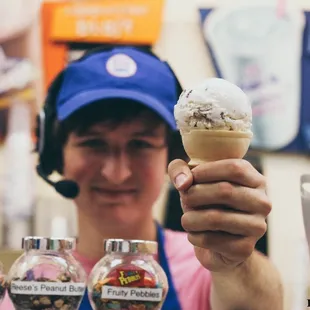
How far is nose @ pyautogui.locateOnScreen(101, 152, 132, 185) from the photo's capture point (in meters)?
1.31

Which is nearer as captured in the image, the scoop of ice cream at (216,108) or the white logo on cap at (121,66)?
the scoop of ice cream at (216,108)

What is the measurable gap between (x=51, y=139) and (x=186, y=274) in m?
0.42

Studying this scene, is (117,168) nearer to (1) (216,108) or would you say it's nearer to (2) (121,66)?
(2) (121,66)

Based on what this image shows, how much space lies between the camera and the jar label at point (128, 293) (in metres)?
0.85

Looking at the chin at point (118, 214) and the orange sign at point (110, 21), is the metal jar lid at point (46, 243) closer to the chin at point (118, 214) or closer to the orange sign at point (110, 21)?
the chin at point (118, 214)

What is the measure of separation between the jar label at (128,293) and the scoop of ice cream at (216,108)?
0.75 ft

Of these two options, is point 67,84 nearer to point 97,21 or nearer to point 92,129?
point 92,129

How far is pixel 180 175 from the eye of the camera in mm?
842

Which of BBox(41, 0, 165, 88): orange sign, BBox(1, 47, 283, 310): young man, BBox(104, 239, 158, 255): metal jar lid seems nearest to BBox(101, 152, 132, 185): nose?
BBox(1, 47, 283, 310): young man

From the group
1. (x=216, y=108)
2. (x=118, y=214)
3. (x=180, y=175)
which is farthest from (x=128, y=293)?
(x=118, y=214)

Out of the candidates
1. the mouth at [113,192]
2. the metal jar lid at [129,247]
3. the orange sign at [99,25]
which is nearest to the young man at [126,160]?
the mouth at [113,192]

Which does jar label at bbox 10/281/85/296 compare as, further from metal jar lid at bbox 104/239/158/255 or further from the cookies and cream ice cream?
the cookies and cream ice cream

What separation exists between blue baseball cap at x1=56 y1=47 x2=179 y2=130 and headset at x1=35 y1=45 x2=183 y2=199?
0.04 metres

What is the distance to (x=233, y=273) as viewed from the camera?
3.38ft
